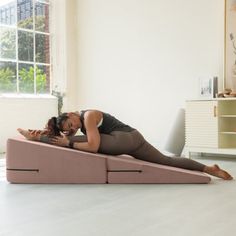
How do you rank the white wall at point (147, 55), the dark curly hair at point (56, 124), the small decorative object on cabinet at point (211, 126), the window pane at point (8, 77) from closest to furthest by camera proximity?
the dark curly hair at point (56, 124) → the small decorative object on cabinet at point (211, 126) → the white wall at point (147, 55) → the window pane at point (8, 77)

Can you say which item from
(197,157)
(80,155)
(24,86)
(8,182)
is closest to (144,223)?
(80,155)

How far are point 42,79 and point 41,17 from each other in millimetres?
1027

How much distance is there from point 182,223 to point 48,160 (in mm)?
1530

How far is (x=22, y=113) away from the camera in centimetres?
605

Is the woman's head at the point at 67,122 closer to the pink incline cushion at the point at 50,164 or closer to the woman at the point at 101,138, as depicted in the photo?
the woman at the point at 101,138

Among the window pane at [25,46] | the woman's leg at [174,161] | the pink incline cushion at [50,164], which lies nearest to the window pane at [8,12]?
the window pane at [25,46]

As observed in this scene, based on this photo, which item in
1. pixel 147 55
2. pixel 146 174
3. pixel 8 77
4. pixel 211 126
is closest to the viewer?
pixel 146 174

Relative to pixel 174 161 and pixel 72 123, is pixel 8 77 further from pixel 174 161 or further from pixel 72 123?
pixel 174 161

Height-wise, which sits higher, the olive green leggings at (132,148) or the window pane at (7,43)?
the window pane at (7,43)

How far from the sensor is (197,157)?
511cm

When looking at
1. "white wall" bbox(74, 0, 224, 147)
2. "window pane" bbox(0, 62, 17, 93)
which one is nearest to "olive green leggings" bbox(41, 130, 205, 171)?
"white wall" bbox(74, 0, 224, 147)

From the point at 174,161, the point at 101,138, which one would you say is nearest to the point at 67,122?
the point at 101,138

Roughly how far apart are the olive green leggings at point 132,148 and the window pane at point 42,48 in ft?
11.0

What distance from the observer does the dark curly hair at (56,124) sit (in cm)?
334
